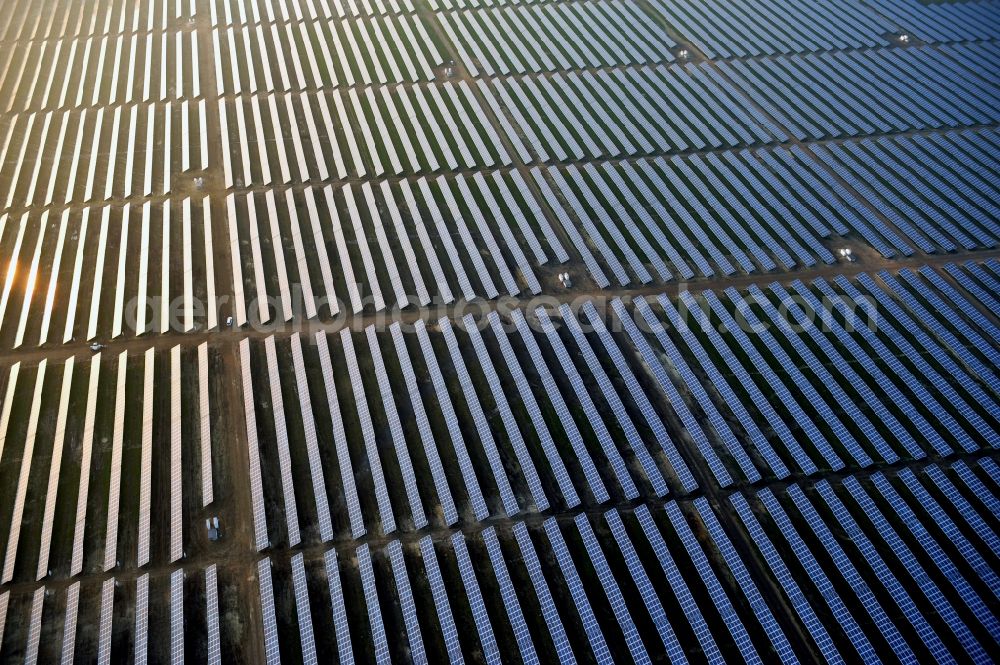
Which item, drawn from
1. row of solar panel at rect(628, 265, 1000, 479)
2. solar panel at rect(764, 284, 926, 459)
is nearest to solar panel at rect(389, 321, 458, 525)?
row of solar panel at rect(628, 265, 1000, 479)

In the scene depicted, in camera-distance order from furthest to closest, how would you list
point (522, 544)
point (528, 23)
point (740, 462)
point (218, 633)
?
point (528, 23) < point (740, 462) < point (522, 544) < point (218, 633)

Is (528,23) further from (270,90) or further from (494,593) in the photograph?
(494,593)

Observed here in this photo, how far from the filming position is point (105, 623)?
25.1 metres

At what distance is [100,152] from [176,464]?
3046cm

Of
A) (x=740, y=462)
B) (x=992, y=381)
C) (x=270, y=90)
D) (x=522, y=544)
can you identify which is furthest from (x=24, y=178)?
(x=992, y=381)

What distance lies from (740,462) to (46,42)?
71.5 m

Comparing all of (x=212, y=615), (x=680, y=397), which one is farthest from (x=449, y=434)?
(x=212, y=615)

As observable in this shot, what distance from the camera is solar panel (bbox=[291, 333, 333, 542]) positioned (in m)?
28.0

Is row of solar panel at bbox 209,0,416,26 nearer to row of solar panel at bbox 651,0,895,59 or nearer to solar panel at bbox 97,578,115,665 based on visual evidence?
row of solar panel at bbox 651,0,895,59

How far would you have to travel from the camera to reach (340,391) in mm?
32875

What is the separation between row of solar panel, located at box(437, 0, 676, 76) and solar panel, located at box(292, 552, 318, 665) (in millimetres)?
46016

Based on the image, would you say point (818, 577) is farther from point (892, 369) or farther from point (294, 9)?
point (294, 9)

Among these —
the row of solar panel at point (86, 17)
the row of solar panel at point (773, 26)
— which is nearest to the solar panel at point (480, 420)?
the row of solar panel at point (773, 26)

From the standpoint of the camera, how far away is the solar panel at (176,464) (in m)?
27.2
